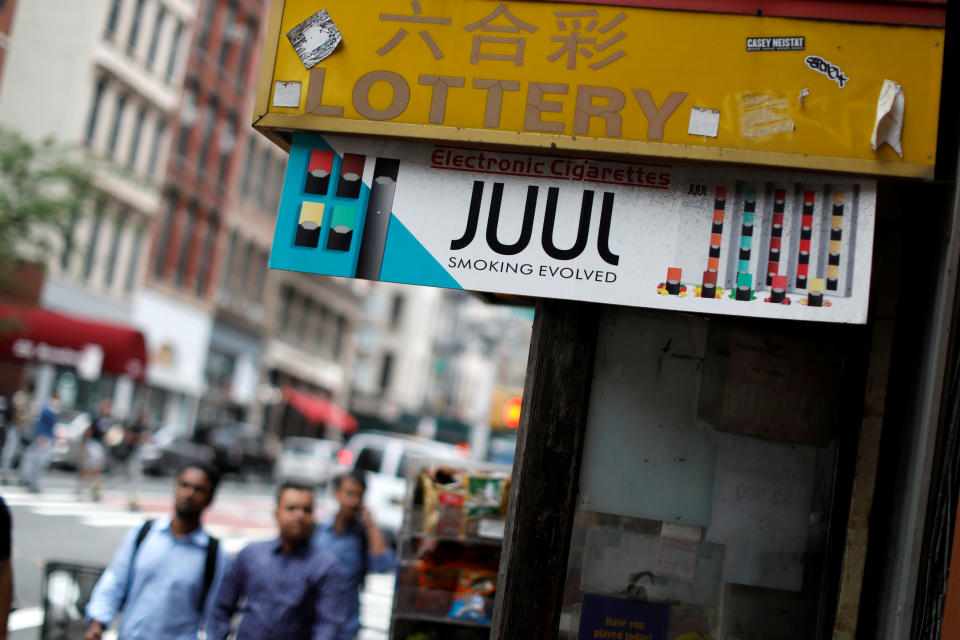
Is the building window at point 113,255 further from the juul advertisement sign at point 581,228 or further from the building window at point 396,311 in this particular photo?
the juul advertisement sign at point 581,228

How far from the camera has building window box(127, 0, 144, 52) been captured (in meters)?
36.8

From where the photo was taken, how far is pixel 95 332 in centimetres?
3241

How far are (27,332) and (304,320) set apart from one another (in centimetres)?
2585

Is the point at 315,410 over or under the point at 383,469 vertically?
over

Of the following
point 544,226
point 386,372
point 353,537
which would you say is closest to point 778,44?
point 544,226

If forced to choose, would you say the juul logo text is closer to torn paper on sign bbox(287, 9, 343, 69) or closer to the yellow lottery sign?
the yellow lottery sign

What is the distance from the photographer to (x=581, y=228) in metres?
4.13

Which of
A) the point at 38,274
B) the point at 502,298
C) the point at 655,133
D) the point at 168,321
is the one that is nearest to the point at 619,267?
the point at 655,133

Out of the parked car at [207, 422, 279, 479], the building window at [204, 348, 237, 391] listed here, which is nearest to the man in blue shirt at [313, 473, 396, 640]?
the parked car at [207, 422, 279, 479]

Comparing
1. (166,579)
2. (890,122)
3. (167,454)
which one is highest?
(890,122)

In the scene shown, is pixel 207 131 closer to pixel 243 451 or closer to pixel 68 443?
pixel 243 451

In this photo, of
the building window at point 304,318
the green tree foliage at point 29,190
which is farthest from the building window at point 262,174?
the green tree foliage at point 29,190

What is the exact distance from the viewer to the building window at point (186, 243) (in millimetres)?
42750

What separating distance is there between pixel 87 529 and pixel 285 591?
11.9 metres
